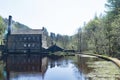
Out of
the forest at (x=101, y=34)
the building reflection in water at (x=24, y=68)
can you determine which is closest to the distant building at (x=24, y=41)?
the forest at (x=101, y=34)

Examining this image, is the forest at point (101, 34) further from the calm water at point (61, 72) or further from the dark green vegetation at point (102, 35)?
the calm water at point (61, 72)

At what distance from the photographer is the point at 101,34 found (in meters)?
81.6

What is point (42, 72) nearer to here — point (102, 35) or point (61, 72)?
point (61, 72)

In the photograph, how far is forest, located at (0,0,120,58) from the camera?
58.8 m

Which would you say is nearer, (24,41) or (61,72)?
(61,72)

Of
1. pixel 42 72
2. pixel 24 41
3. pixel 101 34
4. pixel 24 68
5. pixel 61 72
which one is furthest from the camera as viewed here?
pixel 24 41

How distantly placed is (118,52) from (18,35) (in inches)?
2518

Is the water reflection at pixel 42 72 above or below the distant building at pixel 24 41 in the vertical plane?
below

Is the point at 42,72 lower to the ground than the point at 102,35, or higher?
lower

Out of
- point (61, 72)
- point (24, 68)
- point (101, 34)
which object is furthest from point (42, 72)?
point (101, 34)

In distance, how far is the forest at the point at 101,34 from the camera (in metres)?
58.8

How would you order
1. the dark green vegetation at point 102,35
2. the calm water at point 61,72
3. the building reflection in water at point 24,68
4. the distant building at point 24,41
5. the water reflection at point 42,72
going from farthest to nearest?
the distant building at point 24,41, the dark green vegetation at point 102,35, the building reflection in water at point 24,68, the water reflection at point 42,72, the calm water at point 61,72

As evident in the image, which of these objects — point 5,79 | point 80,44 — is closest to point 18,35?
point 80,44

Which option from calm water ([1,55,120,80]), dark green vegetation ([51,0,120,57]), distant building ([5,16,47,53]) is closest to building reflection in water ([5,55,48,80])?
calm water ([1,55,120,80])
